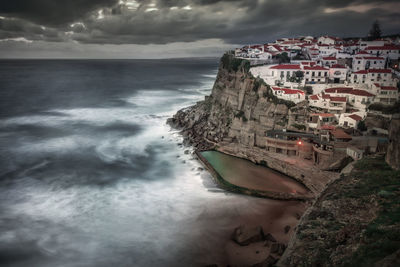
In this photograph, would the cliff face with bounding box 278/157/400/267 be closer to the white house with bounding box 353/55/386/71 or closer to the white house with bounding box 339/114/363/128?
the white house with bounding box 339/114/363/128

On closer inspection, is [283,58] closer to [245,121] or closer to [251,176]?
[245,121]

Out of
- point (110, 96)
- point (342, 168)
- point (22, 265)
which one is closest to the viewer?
point (22, 265)

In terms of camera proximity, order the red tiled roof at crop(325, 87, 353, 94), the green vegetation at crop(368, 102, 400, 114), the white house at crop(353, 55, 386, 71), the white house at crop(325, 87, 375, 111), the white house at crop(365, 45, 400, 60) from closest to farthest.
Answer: the green vegetation at crop(368, 102, 400, 114)
the white house at crop(325, 87, 375, 111)
the red tiled roof at crop(325, 87, 353, 94)
the white house at crop(353, 55, 386, 71)
the white house at crop(365, 45, 400, 60)

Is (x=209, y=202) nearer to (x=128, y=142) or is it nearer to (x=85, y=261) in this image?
(x=85, y=261)

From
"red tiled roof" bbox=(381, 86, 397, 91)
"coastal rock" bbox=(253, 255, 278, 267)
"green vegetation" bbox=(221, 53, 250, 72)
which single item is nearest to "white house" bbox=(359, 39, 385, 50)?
"red tiled roof" bbox=(381, 86, 397, 91)

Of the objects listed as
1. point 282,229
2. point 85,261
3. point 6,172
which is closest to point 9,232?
point 85,261

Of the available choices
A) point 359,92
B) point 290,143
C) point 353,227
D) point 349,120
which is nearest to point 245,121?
point 290,143

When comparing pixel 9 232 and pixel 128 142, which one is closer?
pixel 9 232
